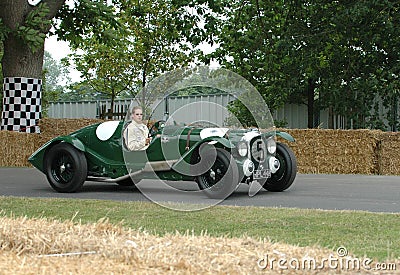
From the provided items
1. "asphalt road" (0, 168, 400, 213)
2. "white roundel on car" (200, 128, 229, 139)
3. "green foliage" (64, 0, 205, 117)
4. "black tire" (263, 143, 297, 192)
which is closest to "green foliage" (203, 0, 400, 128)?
"green foliage" (64, 0, 205, 117)

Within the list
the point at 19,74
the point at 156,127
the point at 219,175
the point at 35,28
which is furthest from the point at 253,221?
the point at 19,74

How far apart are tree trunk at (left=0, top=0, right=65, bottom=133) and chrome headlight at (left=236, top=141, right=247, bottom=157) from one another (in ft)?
33.8

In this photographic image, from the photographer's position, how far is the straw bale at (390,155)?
17.7 meters

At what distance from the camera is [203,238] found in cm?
497

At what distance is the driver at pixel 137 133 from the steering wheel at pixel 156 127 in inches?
4.5

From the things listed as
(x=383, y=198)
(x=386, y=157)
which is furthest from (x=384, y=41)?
(x=383, y=198)

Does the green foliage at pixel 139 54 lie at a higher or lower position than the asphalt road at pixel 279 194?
higher

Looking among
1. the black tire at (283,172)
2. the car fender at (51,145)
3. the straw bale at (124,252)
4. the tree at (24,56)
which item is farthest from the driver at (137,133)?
the tree at (24,56)

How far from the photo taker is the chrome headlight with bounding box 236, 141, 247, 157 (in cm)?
1059

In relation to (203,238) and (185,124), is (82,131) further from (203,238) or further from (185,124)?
(203,238)

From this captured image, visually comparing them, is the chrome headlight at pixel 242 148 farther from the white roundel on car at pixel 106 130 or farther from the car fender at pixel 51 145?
the car fender at pixel 51 145

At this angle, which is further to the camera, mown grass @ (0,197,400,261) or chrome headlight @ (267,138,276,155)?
chrome headlight @ (267,138,276,155)

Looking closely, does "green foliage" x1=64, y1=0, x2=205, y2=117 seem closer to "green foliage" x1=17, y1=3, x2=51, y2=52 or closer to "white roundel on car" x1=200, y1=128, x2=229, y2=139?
"green foliage" x1=17, y1=3, x2=51, y2=52

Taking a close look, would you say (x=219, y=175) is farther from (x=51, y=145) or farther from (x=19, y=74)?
(x=19, y=74)
